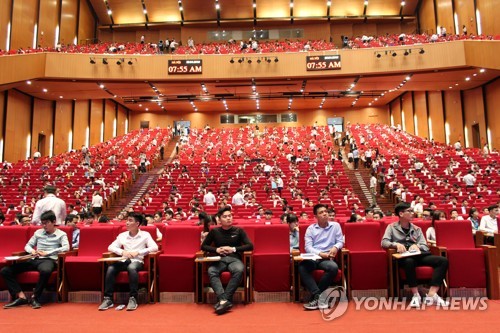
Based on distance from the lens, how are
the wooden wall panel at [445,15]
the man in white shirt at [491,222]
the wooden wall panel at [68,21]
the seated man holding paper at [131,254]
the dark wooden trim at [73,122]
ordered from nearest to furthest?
the seated man holding paper at [131,254], the man in white shirt at [491,222], the wooden wall panel at [445,15], the wooden wall panel at [68,21], the dark wooden trim at [73,122]

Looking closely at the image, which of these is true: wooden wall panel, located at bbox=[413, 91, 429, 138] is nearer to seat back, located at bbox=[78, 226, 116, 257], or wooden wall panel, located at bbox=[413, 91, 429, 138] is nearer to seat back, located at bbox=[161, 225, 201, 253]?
seat back, located at bbox=[161, 225, 201, 253]

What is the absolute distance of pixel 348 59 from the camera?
17.3 m

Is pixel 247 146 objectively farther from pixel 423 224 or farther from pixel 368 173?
pixel 423 224

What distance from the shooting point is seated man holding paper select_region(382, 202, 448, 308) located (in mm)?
3789

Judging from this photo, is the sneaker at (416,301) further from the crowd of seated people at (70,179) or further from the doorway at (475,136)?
the doorway at (475,136)

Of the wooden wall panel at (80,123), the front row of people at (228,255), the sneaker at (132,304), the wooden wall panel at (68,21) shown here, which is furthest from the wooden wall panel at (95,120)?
the sneaker at (132,304)

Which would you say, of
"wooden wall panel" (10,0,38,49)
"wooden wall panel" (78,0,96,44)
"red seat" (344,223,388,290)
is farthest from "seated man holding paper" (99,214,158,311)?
"wooden wall panel" (78,0,96,44)

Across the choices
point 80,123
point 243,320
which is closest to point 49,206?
point 243,320

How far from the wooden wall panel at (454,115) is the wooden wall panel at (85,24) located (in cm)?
2024

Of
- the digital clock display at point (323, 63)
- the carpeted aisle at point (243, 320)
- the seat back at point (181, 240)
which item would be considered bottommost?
the carpeted aisle at point (243, 320)

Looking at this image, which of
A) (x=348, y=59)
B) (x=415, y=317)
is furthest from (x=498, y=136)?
(x=415, y=317)

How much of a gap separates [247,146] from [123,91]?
7311 millimetres

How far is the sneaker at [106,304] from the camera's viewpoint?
12.5ft

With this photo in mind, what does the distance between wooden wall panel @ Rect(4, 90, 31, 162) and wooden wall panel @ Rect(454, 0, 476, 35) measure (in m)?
20.6
